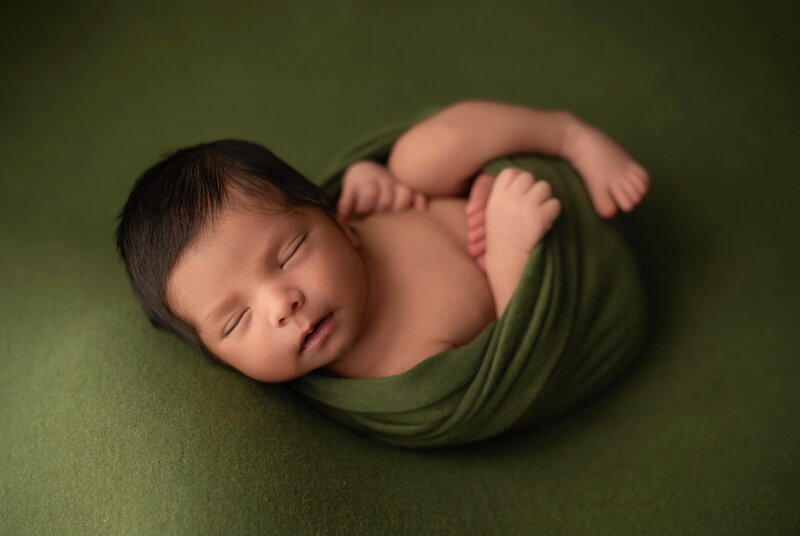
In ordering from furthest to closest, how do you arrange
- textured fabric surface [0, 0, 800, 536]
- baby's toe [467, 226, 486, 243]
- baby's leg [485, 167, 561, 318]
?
1. baby's toe [467, 226, 486, 243]
2. baby's leg [485, 167, 561, 318]
3. textured fabric surface [0, 0, 800, 536]

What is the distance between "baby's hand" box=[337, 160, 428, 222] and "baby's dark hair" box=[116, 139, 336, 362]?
0.59 feet

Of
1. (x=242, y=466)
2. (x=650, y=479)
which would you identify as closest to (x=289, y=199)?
(x=242, y=466)

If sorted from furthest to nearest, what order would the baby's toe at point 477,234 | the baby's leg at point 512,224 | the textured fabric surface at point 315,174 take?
the baby's toe at point 477,234 → the baby's leg at point 512,224 → the textured fabric surface at point 315,174

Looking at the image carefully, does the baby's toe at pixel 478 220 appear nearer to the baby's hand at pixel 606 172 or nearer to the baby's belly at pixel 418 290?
the baby's belly at pixel 418 290

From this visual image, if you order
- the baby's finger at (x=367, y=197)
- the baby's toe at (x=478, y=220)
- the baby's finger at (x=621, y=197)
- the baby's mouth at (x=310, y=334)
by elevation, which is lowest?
the baby's mouth at (x=310, y=334)

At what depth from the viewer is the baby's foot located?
105cm

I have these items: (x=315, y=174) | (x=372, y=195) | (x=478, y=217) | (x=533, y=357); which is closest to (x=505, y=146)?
(x=478, y=217)

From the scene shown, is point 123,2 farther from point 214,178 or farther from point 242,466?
point 242,466

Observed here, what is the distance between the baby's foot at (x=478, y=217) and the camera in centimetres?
105

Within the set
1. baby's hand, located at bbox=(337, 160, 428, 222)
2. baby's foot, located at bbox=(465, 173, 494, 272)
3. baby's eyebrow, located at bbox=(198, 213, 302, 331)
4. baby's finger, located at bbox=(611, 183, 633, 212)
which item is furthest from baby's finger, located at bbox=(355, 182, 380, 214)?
baby's finger, located at bbox=(611, 183, 633, 212)

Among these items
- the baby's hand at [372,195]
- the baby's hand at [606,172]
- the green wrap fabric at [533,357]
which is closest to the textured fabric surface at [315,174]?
the green wrap fabric at [533,357]

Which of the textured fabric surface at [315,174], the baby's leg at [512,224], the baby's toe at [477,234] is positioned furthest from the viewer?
the baby's toe at [477,234]

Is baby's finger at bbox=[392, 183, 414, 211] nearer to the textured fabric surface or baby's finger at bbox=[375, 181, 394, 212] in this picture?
baby's finger at bbox=[375, 181, 394, 212]

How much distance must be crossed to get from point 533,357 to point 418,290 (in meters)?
0.20
